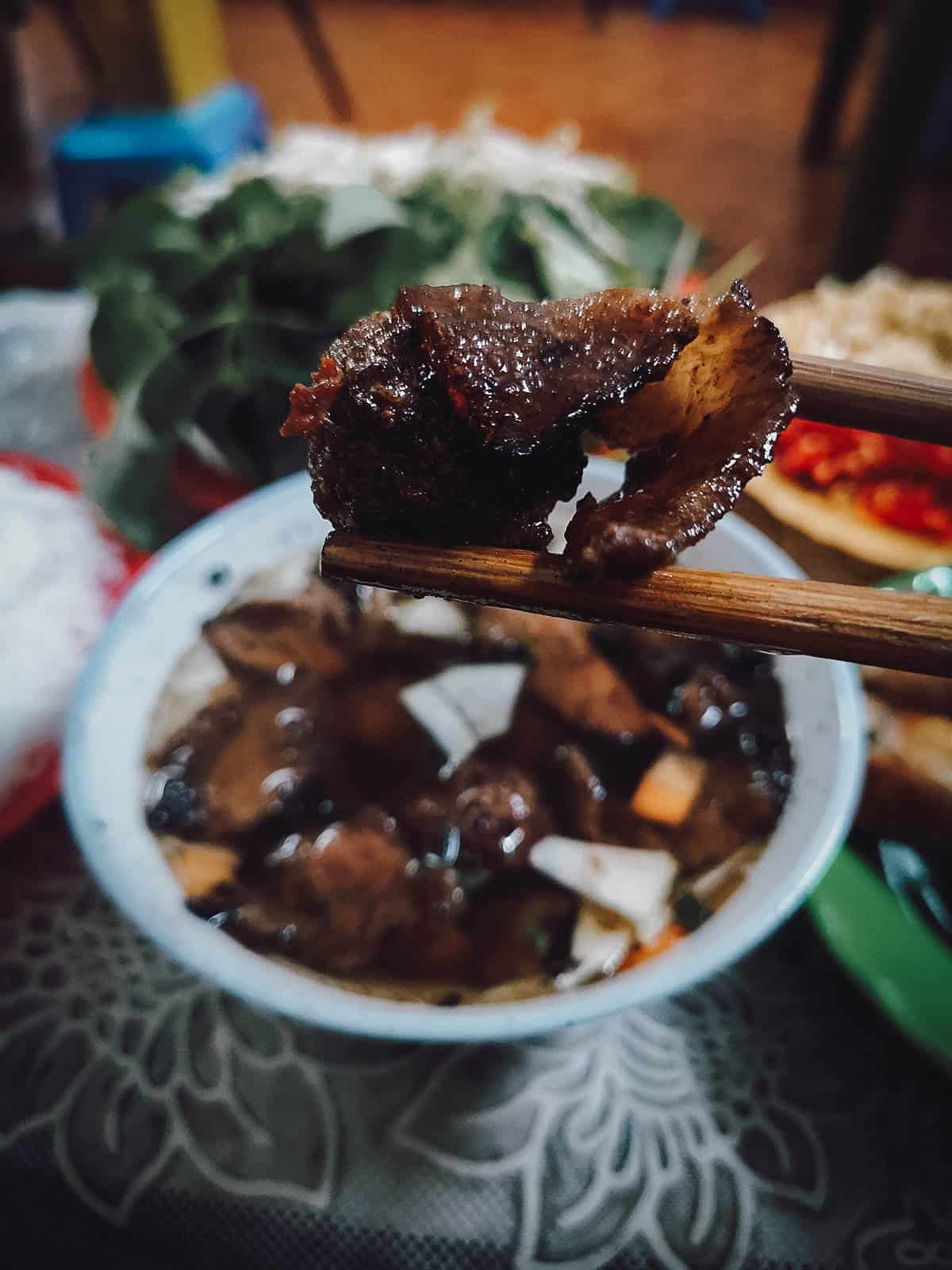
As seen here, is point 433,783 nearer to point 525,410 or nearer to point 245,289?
point 525,410

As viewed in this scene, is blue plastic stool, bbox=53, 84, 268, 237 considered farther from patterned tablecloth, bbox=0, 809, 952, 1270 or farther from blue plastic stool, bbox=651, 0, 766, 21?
blue plastic stool, bbox=651, 0, 766, 21

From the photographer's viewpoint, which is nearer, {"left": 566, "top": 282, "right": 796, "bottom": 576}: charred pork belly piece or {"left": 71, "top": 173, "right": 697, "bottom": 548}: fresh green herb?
{"left": 566, "top": 282, "right": 796, "bottom": 576}: charred pork belly piece

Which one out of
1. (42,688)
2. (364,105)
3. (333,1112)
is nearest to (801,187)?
(364,105)

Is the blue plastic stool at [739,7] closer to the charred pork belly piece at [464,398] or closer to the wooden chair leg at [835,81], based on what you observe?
the wooden chair leg at [835,81]

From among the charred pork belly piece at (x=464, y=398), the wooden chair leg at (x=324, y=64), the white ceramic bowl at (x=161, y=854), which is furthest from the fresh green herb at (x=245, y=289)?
the wooden chair leg at (x=324, y=64)

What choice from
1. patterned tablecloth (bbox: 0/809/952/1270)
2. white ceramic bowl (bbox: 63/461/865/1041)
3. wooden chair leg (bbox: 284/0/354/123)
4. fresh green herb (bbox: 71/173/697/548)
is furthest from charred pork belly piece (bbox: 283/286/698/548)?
wooden chair leg (bbox: 284/0/354/123)

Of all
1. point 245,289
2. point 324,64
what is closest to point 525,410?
point 245,289
